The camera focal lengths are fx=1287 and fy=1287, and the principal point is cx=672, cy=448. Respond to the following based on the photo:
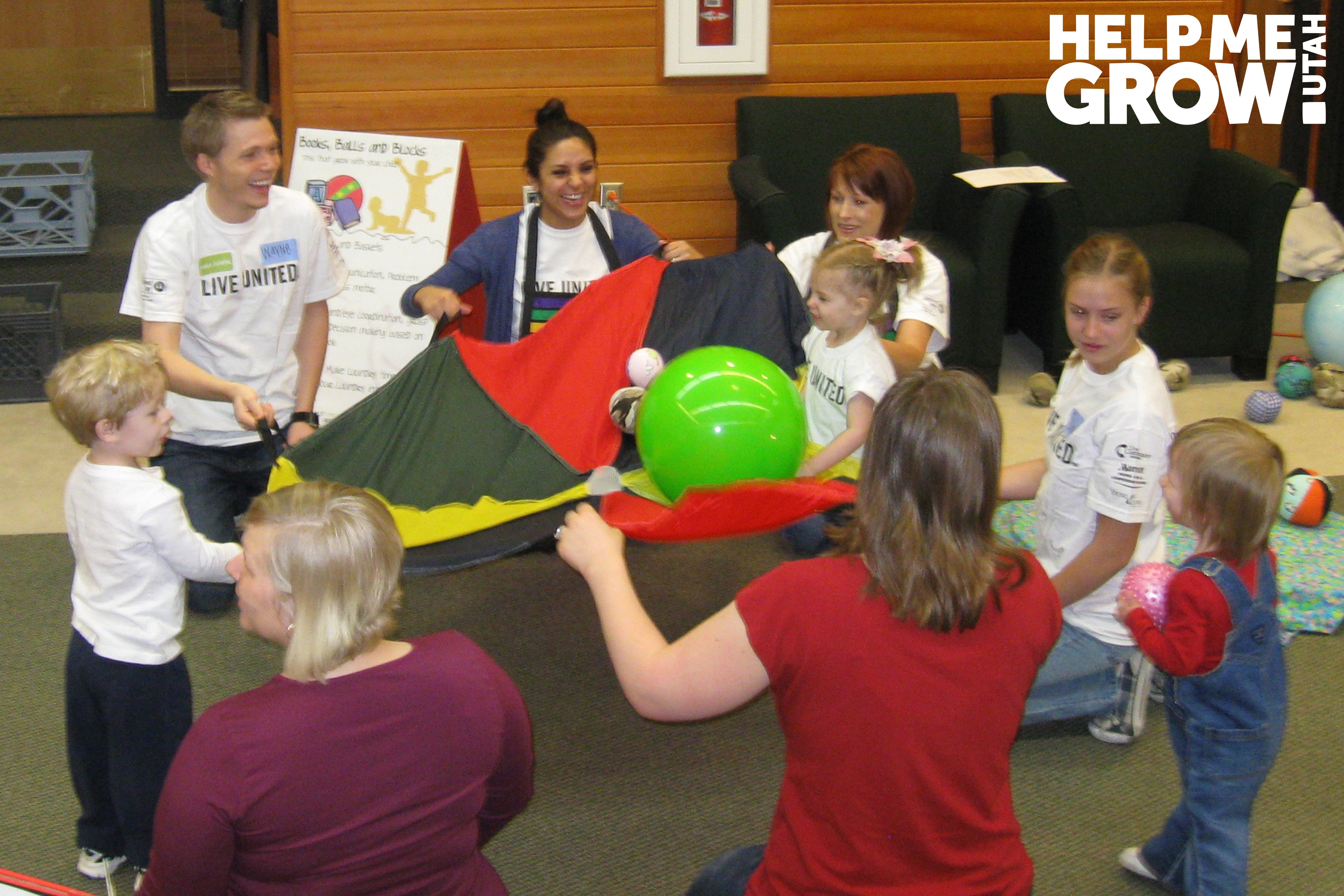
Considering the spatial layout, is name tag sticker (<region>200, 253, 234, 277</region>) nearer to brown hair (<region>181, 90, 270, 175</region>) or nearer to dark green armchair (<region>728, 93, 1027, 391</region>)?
brown hair (<region>181, 90, 270, 175</region>)

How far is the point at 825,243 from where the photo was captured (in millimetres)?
3281

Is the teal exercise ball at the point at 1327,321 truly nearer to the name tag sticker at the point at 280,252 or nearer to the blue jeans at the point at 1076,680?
Answer: the blue jeans at the point at 1076,680

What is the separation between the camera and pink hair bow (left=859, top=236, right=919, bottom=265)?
2748mm

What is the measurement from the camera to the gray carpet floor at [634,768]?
91.7 inches

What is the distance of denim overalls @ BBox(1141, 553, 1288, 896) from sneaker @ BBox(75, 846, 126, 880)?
1.86 metres

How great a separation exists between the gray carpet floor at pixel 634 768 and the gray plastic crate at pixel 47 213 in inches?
84.6

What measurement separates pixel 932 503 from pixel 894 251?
1.46 metres

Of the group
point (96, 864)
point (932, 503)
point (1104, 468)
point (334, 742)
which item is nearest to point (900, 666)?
point (932, 503)

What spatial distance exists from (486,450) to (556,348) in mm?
320

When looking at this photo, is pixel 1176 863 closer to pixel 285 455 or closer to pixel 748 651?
pixel 748 651

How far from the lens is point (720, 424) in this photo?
2.35 metres

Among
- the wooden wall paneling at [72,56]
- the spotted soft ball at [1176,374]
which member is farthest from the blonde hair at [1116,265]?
the wooden wall paneling at [72,56]

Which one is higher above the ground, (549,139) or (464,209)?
(549,139)

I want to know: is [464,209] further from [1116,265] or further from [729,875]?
[729,875]
